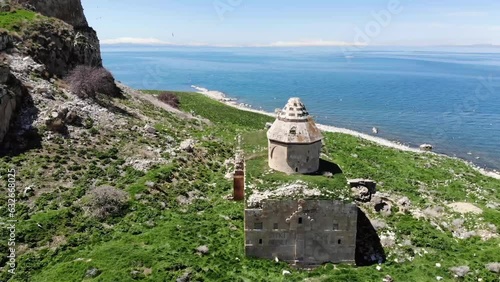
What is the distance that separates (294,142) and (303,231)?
5.14 meters

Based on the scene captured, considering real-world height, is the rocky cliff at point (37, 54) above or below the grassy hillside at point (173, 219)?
above

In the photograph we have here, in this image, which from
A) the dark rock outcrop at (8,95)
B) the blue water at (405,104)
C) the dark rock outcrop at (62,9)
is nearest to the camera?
the dark rock outcrop at (8,95)

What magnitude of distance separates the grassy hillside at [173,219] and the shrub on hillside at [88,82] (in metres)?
6.33

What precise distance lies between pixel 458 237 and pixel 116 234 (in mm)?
21126

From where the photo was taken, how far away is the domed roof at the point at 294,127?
918 inches

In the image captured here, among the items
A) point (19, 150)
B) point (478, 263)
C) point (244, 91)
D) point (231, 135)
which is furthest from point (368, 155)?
point (244, 91)

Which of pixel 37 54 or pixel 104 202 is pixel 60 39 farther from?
pixel 104 202

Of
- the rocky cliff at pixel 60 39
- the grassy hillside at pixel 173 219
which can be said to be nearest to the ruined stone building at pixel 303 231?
the grassy hillside at pixel 173 219

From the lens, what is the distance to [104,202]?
24406 millimetres

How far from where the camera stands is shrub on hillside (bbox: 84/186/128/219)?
24.0 meters

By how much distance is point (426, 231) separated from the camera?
25094 millimetres

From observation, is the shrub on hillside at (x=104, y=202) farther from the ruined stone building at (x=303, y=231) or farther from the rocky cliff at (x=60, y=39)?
the rocky cliff at (x=60, y=39)

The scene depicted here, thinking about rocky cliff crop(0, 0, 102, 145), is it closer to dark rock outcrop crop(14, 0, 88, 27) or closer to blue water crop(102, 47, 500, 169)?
dark rock outcrop crop(14, 0, 88, 27)

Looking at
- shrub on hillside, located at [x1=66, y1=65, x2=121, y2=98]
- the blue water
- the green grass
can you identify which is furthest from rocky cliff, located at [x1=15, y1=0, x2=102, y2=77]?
the blue water
